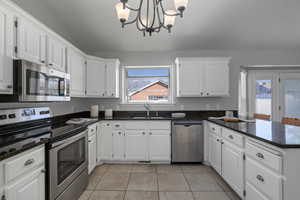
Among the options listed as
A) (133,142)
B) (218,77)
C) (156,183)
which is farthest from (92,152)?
(218,77)

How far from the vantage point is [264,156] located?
1.48 metres

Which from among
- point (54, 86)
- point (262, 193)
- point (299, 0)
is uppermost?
point (299, 0)

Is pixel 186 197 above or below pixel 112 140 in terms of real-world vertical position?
below

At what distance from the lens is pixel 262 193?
1508mm

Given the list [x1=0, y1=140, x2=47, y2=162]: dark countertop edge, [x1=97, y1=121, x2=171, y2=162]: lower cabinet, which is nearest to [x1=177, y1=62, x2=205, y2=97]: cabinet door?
[x1=97, y1=121, x2=171, y2=162]: lower cabinet

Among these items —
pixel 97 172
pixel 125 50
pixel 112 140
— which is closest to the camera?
pixel 97 172

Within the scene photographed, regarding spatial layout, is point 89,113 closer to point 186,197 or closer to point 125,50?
point 125,50

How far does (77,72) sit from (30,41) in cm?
118

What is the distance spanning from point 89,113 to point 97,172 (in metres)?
1.52

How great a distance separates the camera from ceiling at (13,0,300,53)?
2.67m

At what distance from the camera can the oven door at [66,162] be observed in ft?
5.00

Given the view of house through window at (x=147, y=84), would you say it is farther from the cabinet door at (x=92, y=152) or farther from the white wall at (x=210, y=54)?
the cabinet door at (x=92, y=152)

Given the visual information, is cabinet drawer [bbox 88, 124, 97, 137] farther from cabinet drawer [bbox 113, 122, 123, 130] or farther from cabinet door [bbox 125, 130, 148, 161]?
cabinet door [bbox 125, 130, 148, 161]

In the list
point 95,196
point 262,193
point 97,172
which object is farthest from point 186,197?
point 97,172
